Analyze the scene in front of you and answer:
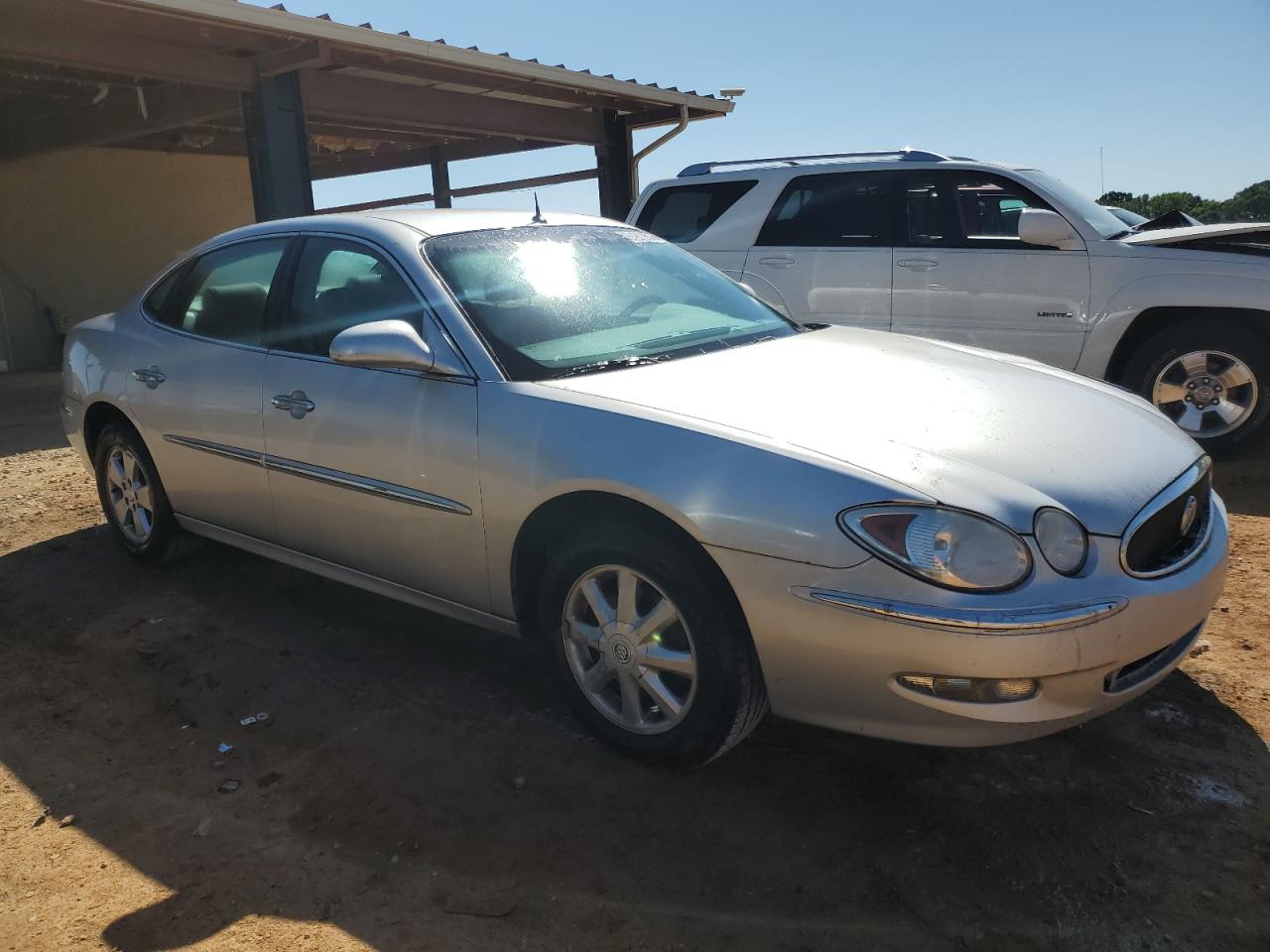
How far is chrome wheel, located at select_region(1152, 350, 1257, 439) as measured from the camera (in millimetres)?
5902

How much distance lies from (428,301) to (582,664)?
1.30 meters

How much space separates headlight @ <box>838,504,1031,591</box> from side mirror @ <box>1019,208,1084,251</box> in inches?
167

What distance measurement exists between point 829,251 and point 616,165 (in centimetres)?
766

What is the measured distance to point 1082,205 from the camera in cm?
634

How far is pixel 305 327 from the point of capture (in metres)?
3.80

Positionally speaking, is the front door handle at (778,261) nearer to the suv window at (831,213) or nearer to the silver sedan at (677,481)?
the suv window at (831,213)

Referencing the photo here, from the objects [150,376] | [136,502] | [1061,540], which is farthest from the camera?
[136,502]

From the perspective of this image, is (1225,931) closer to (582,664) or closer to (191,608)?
(582,664)

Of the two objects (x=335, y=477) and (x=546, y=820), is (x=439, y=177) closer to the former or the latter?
(x=335, y=477)

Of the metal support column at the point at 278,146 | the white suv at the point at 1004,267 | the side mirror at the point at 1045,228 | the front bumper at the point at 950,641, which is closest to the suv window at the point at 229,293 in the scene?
the front bumper at the point at 950,641

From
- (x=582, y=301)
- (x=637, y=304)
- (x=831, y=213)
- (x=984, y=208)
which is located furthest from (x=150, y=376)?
(x=984, y=208)

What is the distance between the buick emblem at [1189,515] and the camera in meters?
2.84

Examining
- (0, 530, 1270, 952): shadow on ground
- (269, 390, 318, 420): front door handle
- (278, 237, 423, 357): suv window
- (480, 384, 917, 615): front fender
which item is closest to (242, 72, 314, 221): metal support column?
(278, 237, 423, 357): suv window

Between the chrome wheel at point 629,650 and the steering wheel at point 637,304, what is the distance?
1080 millimetres
